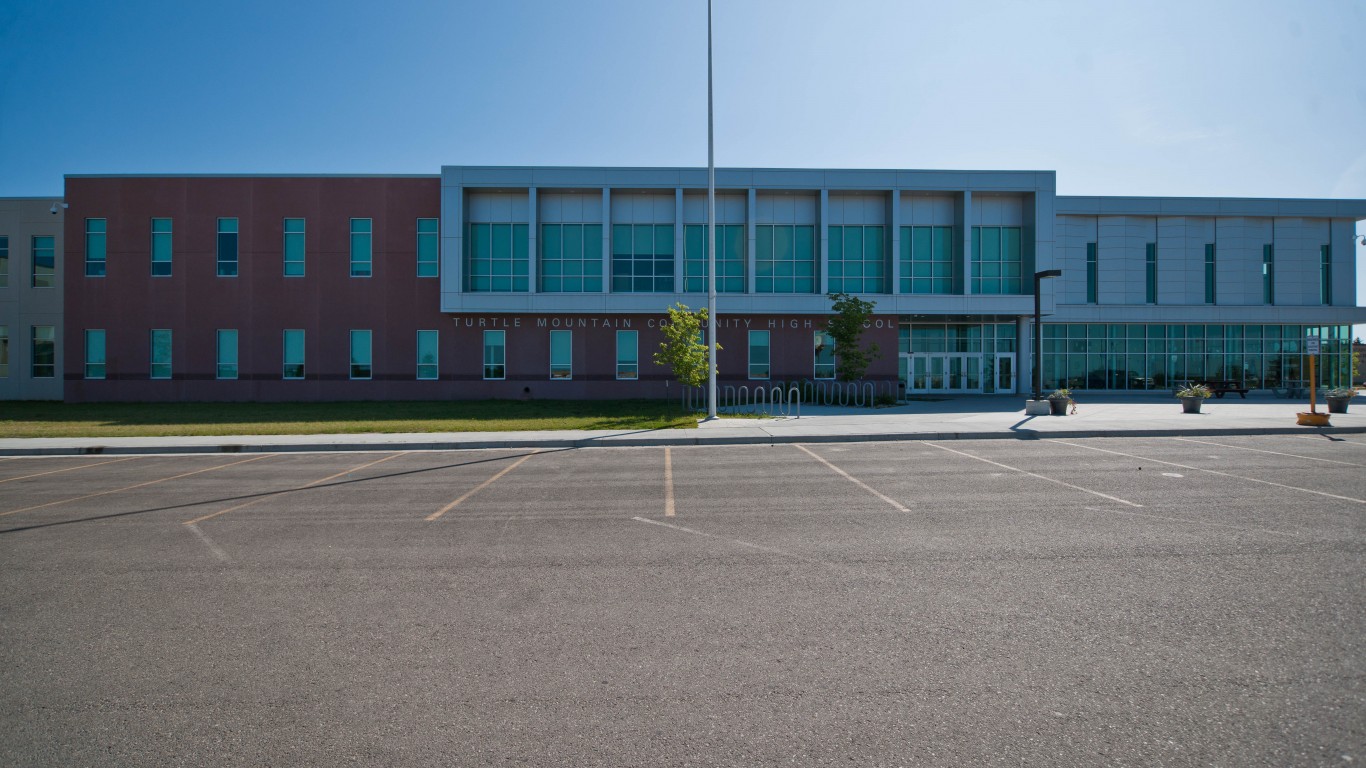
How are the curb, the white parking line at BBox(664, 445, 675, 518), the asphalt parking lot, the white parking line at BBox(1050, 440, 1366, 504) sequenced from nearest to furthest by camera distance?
the asphalt parking lot
the white parking line at BBox(664, 445, 675, 518)
the white parking line at BBox(1050, 440, 1366, 504)
the curb

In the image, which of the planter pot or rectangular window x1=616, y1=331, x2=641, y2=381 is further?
rectangular window x1=616, y1=331, x2=641, y2=381

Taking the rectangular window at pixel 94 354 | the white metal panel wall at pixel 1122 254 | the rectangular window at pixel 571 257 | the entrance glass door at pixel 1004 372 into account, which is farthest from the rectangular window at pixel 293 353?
the white metal panel wall at pixel 1122 254

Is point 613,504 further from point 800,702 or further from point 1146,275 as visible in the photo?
point 1146,275

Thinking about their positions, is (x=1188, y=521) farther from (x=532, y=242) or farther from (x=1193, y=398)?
(x=532, y=242)

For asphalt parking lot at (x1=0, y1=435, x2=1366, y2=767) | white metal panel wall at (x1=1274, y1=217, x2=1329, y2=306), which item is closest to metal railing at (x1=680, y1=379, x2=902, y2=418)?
asphalt parking lot at (x1=0, y1=435, x2=1366, y2=767)

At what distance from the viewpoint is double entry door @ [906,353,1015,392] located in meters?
38.7

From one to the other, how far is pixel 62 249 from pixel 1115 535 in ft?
162

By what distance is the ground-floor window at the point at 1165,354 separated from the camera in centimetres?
4009

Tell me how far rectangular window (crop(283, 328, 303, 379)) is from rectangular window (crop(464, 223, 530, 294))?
8.64 meters

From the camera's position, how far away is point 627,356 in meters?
33.6

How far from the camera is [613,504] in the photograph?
9008mm

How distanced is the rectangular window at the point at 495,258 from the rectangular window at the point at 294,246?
8.00 metres

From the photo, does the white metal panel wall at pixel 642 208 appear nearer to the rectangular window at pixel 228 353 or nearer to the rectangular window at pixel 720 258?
the rectangular window at pixel 720 258

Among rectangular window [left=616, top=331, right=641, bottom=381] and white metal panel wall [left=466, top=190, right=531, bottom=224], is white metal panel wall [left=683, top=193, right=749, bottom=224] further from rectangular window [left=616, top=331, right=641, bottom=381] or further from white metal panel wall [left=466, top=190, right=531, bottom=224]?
white metal panel wall [left=466, top=190, right=531, bottom=224]
